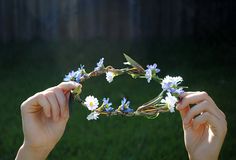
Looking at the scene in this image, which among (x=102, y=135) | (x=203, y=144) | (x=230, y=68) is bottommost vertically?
(x=230, y=68)

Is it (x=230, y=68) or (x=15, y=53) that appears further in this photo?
(x=15, y=53)

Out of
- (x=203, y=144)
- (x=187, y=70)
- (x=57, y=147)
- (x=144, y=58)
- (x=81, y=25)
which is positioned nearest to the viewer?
(x=203, y=144)

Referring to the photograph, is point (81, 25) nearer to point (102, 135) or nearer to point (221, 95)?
point (221, 95)

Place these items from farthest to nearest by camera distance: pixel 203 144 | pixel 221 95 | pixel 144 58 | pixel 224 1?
1. pixel 224 1
2. pixel 144 58
3. pixel 221 95
4. pixel 203 144

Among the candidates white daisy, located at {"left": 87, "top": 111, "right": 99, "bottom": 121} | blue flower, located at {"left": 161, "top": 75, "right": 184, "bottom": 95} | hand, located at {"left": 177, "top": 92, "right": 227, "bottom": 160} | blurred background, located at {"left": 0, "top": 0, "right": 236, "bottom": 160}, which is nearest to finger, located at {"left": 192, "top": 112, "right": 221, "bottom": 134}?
hand, located at {"left": 177, "top": 92, "right": 227, "bottom": 160}

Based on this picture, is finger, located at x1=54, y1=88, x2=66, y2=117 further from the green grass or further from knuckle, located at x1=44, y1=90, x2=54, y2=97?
the green grass

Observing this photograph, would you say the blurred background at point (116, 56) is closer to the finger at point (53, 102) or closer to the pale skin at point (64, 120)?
the pale skin at point (64, 120)

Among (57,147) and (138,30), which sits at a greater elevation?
(57,147)

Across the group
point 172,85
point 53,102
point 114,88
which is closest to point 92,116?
point 53,102

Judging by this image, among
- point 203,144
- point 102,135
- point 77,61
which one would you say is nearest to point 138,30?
point 77,61
